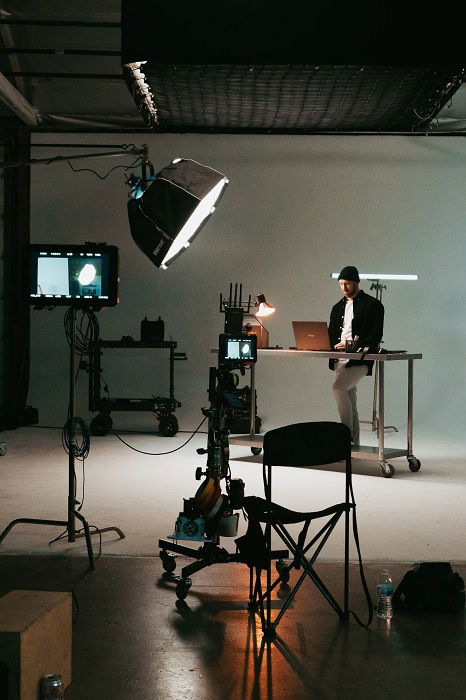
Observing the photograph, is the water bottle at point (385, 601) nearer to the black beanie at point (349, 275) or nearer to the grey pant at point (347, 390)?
the grey pant at point (347, 390)

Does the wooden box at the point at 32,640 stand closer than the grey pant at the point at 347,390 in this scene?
Yes

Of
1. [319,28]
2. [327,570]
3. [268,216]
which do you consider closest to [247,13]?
[319,28]

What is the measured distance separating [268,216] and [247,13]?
18.7 feet

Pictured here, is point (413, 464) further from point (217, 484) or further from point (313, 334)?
point (217, 484)

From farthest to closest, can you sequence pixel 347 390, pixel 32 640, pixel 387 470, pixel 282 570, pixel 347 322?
1. pixel 347 322
2. pixel 347 390
3. pixel 387 470
4. pixel 282 570
5. pixel 32 640

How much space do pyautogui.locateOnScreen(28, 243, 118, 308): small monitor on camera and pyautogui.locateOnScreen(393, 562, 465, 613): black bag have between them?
1946 mm

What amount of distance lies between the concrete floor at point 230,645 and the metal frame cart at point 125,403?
189 inches

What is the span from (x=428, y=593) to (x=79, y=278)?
2213 mm

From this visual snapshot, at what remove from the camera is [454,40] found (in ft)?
14.8

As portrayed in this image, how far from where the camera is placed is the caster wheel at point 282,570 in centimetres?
376

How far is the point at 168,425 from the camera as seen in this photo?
29.9 feet

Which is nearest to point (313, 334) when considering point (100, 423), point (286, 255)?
point (100, 423)

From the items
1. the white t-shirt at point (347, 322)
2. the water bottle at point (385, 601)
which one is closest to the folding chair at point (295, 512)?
the water bottle at point (385, 601)

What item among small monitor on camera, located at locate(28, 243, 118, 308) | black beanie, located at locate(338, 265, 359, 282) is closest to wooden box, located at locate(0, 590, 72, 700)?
small monitor on camera, located at locate(28, 243, 118, 308)
